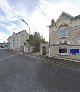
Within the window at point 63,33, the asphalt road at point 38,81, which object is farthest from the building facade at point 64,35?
the asphalt road at point 38,81

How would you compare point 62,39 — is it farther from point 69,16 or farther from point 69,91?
point 69,91

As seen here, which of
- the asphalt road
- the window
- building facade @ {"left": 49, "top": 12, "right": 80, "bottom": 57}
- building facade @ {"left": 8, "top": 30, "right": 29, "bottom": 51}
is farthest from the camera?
building facade @ {"left": 8, "top": 30, "right": 29, "bottom": 51}

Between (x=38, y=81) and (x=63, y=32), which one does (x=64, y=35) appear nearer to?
(x=63, y=32)

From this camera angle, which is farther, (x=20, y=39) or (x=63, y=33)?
(x=20, y=39)

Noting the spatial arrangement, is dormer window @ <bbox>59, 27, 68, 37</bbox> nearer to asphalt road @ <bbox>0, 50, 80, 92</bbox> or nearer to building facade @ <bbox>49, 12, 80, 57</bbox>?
building facade @ <bbox>49, 12, 80, 57</bbox>

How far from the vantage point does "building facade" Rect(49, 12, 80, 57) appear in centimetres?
3252

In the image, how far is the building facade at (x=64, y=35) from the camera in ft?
107

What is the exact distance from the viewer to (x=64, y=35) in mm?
34719

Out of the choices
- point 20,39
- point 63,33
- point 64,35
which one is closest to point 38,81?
point 64,35

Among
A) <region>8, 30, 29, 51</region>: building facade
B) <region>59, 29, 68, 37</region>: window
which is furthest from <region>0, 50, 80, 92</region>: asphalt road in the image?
<region>8, 30, 29, 51</region>: building facade

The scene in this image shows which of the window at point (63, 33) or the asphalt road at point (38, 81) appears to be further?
the window at point (63, 33)

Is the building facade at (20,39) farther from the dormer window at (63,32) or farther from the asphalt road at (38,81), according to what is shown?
the asphalt road at (38,81)

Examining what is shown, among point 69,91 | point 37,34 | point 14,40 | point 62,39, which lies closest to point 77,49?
point 62,39

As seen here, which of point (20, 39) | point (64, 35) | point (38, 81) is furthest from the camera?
point (20, 39)
